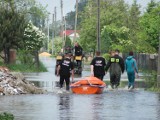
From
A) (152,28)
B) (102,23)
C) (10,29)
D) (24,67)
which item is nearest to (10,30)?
(10,29)

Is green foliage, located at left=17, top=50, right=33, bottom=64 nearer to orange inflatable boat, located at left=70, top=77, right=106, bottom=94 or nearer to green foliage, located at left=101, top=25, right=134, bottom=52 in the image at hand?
green foliage, located at left=101, top=25, right=134, bottom=52

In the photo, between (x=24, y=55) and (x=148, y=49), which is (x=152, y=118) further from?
(x=148, y=49)

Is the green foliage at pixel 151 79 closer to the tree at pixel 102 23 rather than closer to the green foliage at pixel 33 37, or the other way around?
the green foliage at pixel 33 37

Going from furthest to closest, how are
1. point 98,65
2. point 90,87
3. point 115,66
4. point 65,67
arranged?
point 115,66 → point 98,65 → point 65,67 → point 90,87

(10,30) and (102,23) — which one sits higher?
(102,23)

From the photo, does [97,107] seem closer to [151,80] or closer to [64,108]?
[64,108]

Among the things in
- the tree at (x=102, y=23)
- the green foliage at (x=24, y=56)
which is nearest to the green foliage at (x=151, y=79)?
the green foliage at (x=24, y=56)

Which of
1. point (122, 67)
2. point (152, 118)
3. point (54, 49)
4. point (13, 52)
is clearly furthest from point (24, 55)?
point (54, 49)

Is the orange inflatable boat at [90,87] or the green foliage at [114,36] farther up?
the green foliage at [114,36]

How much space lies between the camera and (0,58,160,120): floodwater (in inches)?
614

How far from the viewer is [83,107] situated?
18156 mm

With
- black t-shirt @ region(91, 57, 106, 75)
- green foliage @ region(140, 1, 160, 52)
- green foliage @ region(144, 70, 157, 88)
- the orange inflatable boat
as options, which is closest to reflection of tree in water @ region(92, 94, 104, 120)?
the orange inflatable boat

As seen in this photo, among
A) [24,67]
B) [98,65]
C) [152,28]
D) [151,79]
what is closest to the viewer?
[98,65]

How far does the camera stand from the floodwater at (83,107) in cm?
1559
